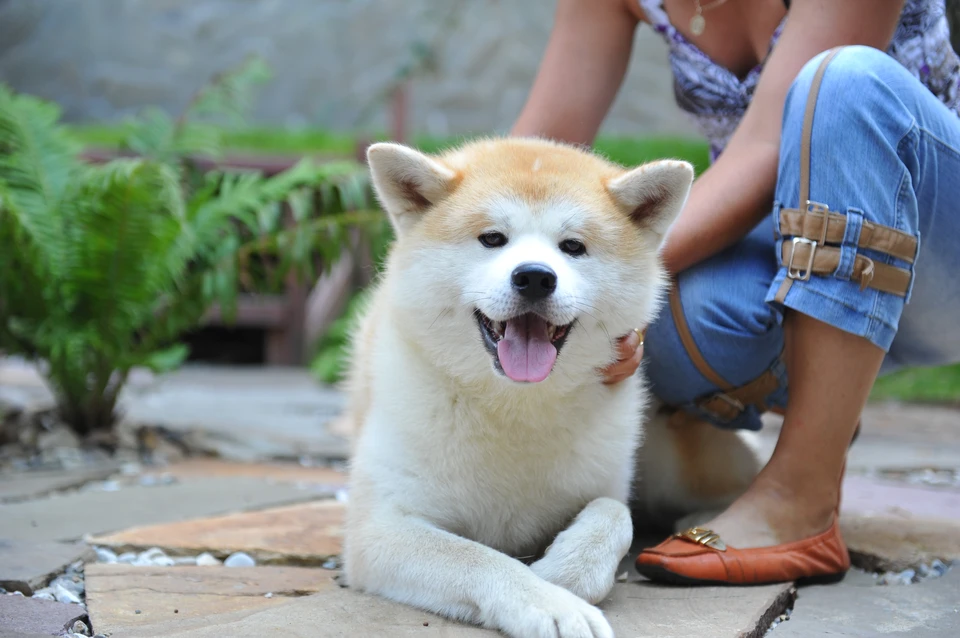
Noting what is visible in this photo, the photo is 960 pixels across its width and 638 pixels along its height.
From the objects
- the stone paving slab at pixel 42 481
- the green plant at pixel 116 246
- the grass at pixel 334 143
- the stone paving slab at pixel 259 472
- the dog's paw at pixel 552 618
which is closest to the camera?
the dog's paw at pixel 552 618

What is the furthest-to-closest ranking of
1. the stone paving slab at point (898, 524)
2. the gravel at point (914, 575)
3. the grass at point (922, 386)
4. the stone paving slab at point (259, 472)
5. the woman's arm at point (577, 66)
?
1. the grass at point (922, 386)
2. the stone paving slab at point (259, 472)
3. the woman's arm at point (577, 66)
4. the stone paving slab at point (898, 524)
5. the gravel at point (914, 575)

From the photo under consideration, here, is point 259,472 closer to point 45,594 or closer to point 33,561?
point 33,561

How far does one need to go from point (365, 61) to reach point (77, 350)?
864cm

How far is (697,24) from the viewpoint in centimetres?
263

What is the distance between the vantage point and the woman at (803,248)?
2076 mm

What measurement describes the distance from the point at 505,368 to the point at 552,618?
51 cm

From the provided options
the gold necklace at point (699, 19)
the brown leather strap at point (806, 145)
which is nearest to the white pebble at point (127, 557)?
the brown leather strap at point (806, 145)

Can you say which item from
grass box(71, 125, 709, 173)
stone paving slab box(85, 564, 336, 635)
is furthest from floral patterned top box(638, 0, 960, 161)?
grass box(71, 125, 709, 173)

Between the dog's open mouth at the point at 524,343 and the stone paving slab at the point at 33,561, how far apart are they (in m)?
1.12

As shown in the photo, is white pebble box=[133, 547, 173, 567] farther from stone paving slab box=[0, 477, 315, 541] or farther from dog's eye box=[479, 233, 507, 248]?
dog's eye box=[479, 233, 507, 248]

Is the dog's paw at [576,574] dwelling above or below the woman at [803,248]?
below

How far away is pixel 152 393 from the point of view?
6.27 meters

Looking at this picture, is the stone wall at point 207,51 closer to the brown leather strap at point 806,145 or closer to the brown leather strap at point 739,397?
the brown leather strap at point 739,397

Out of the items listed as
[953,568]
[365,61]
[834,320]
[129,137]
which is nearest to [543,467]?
[834,320]
